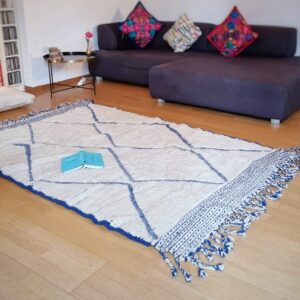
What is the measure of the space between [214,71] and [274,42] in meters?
1.01

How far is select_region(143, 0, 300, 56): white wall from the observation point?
4.25 m

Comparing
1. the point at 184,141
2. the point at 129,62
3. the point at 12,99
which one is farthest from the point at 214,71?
the point at 12,99

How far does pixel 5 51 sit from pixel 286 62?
2.93m

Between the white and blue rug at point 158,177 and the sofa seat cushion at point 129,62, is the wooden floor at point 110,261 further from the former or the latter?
the sofa seat cushion at point 129,62

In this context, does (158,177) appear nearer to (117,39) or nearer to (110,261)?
(110,261)

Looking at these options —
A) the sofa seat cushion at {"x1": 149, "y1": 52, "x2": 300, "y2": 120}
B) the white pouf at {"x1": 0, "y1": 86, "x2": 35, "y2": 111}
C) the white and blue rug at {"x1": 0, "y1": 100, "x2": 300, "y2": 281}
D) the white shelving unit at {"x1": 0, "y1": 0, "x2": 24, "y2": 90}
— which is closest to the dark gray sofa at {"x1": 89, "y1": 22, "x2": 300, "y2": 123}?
the sofa seat cushion at {"x1": 149, "y1": 52, "x2": 300, "y2": 120}

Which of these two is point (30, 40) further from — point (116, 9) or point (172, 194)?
point (172, 194)

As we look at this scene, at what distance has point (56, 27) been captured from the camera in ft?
15.1

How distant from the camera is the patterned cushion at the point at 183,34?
15.3 feet

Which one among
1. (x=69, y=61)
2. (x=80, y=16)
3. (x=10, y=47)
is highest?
(x=80, y=16)

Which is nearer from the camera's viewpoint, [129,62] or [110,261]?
[110,261]

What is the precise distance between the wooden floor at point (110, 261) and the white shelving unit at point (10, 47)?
2390mm

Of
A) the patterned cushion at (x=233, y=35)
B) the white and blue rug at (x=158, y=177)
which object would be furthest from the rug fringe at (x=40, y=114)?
the patterned cushion at (x=233, y=35)

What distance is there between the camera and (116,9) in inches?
209
